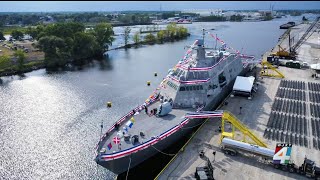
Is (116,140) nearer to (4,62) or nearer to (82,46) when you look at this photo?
(4,62)

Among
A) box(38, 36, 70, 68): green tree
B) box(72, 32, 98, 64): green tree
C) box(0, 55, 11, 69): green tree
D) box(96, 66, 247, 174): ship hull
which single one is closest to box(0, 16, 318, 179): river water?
box(96, 66, 247, 174): ship hull

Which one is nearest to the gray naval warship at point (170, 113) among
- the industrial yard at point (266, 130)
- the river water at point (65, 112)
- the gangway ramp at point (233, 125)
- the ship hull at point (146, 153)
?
the ship hull at point (146, 153)

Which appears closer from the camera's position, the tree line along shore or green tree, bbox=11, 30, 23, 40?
the tree line along shore

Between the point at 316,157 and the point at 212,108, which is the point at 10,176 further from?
the point at 316,157

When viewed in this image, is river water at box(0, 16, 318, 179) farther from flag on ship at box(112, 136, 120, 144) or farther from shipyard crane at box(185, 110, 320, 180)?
shipyard crane at box(185, 110, 320, 180)

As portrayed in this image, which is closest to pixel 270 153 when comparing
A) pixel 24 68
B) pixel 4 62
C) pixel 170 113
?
pixel 170 113

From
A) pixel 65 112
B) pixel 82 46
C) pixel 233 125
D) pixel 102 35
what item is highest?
pixel 102 35

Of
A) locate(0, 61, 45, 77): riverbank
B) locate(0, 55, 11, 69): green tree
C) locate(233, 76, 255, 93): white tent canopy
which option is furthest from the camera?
locate(0, 61, 45, 77): riverbank
